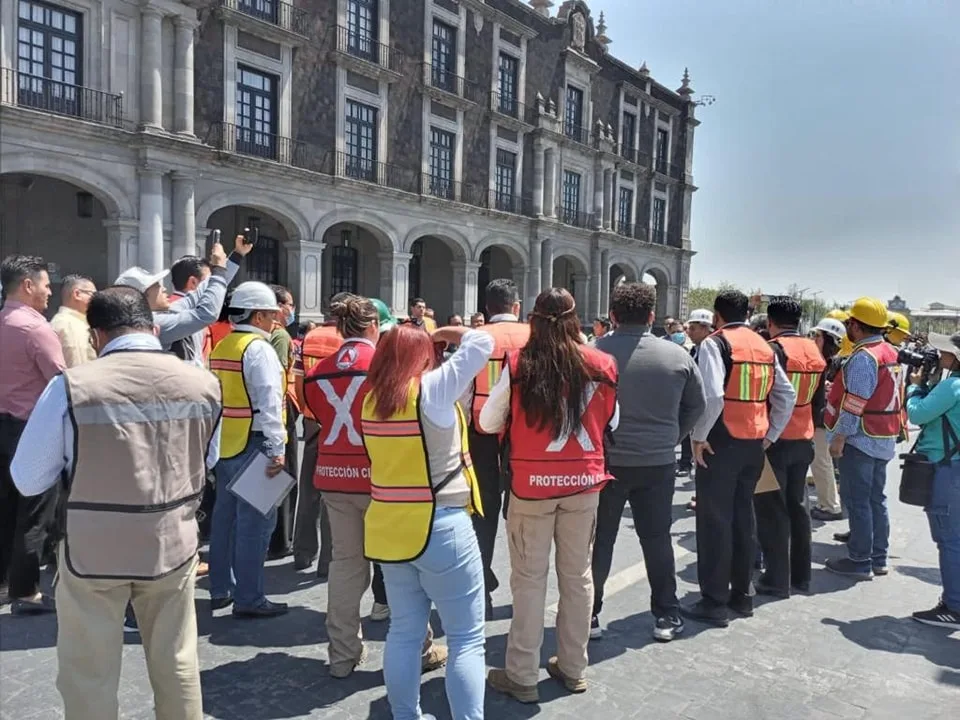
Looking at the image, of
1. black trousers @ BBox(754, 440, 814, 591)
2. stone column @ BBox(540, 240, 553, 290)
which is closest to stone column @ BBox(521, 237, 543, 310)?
stone column @ BBox(540, 240, 553, 290)

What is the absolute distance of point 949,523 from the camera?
15.7 feet

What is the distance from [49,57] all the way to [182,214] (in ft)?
13.0

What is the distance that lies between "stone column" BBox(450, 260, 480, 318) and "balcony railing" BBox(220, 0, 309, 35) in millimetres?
8890

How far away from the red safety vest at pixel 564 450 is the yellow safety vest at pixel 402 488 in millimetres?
666

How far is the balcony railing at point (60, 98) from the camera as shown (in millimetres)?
14027

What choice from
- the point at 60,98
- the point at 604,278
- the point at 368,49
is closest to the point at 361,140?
the point at 368,49

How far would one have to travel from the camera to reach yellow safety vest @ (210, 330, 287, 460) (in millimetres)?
4406

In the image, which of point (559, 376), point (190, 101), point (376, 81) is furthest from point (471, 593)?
point (376, 81)

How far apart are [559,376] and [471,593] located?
→ 3.70 feet

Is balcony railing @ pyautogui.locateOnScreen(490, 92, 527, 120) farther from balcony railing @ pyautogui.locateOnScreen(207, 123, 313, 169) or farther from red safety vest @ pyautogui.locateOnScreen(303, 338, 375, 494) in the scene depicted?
red safety vest @ pyautogui.locateOnScreen(303, 338, 375, 494)

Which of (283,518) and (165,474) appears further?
(283,518)

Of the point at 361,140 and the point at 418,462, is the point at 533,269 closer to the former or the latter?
the point at 361,140

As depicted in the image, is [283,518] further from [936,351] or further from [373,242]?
[373,242]

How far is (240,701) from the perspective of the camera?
3.52 meters
